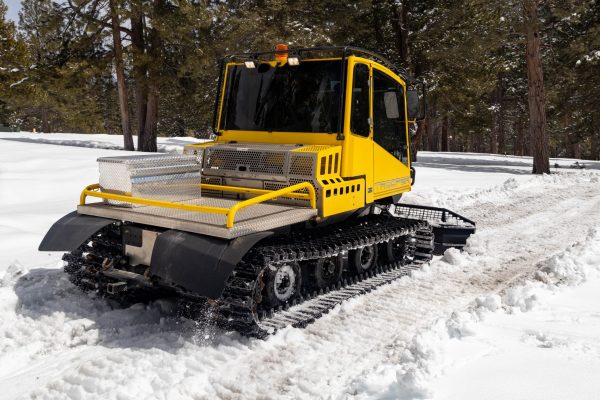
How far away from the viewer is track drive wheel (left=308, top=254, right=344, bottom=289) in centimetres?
520

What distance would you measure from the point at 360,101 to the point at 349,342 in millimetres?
2653

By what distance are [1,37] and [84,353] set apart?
75.5 ft

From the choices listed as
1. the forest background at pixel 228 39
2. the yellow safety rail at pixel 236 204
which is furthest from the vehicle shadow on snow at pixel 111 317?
the forest background at pixel 228 39

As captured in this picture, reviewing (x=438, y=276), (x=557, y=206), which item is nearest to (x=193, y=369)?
(x=438, y=276)

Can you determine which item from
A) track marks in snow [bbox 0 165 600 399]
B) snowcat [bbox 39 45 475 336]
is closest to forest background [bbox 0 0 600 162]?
snowcat [bbox 39 45 475 336]

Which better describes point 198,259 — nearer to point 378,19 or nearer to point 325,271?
point 325,271

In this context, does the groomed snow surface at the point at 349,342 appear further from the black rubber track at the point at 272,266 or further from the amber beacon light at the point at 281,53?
the amber beacon light at the point at 281,53

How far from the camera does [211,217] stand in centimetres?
455

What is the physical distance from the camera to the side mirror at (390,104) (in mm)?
5996

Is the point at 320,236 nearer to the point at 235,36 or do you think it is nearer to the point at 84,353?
the point at 84,353

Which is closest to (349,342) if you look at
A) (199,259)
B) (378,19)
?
(199,259)

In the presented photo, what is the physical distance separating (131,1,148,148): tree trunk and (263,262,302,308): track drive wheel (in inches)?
588

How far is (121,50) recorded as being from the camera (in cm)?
1872

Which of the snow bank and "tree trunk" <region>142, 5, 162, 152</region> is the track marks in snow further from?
"tree trunk" <region>142, 5, 162, 152</region>
